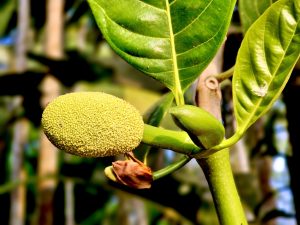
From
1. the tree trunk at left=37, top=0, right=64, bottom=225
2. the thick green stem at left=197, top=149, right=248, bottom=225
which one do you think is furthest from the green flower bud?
the tree trunk at left=37, top=0, right=64, bottom=225

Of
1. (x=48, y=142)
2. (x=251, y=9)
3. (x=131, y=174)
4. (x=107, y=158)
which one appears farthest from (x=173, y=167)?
(x=48, y=142)

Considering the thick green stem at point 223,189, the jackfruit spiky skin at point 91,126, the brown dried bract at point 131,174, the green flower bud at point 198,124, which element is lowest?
the brown dried bract at point 131,174

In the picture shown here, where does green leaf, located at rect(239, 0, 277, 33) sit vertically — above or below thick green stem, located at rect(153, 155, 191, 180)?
above

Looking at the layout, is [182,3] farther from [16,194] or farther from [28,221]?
[28,221]

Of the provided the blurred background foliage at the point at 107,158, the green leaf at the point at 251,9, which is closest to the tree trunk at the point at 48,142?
the blurred background foliage at the point at 107,158

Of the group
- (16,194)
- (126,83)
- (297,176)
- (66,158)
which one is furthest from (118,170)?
(66,158)

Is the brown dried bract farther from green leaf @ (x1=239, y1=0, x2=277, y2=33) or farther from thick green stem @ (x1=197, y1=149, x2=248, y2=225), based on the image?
green leaf @ (x1=239, y1=0, x2=277, y2=33)

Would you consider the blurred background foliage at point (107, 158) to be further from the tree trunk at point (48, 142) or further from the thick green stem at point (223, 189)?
the thick green stem at point (223, 189)
